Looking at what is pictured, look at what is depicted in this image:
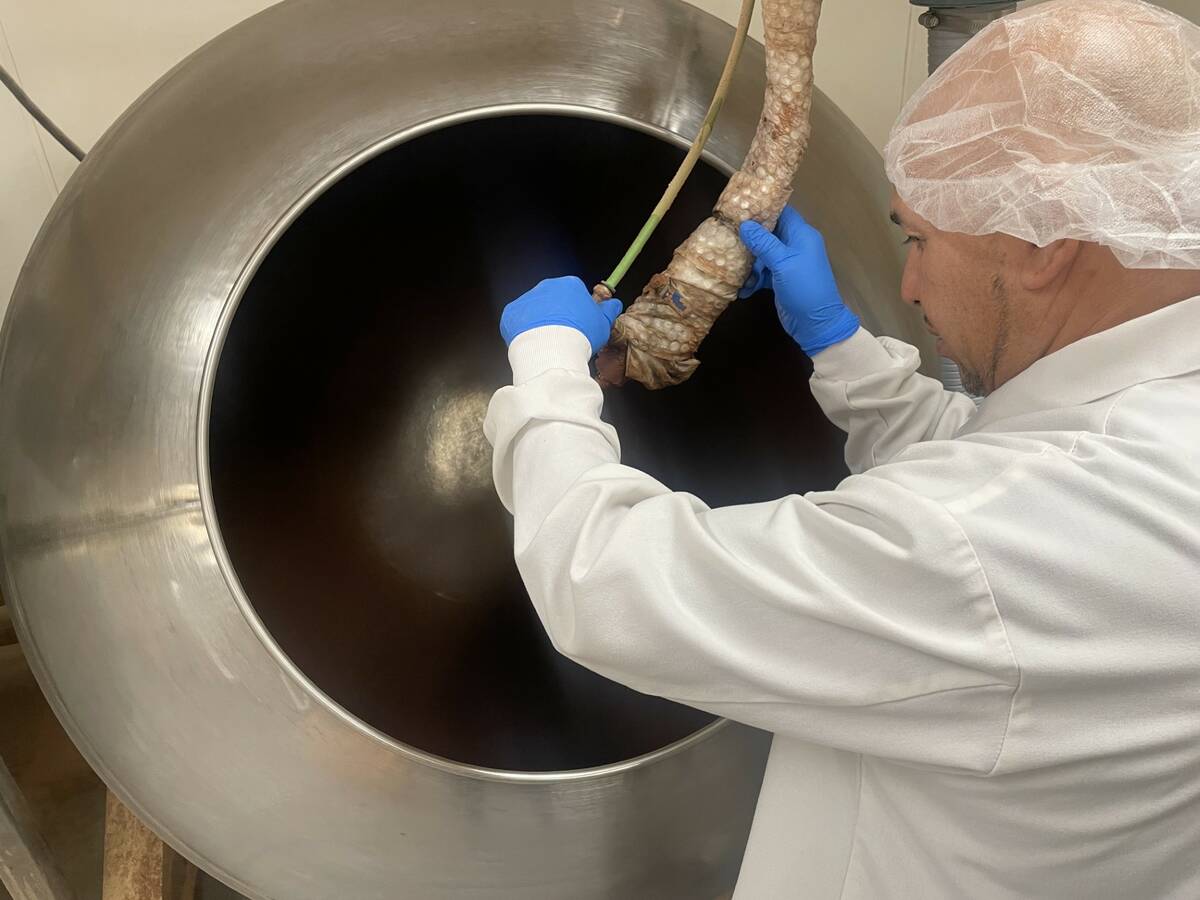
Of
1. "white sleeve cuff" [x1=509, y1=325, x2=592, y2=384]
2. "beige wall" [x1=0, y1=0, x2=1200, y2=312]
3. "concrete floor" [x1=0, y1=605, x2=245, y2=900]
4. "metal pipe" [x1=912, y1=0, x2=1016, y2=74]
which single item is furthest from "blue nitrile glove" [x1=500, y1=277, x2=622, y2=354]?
"concrete floor" [x1=0, y1=605, x2=245, y2=900]

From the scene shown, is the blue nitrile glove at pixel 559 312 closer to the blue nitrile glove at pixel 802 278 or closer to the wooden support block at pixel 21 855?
the blue nitrile glove at pixel 802 278

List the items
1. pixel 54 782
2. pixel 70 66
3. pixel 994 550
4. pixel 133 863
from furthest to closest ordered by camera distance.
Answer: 1. pixel 54 782
2. pixel 70 66
3. pixel 133 863
4. pixel 994 550

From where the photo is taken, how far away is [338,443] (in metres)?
0.91

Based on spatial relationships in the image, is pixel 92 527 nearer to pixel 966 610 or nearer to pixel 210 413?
pixel 210 413

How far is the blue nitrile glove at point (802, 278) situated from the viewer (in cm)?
71

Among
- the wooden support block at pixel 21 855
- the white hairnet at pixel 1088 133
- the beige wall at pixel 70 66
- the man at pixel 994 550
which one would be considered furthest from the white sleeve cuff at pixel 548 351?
the beige wall at pixel 70 66

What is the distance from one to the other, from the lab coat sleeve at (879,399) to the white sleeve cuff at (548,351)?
23cm

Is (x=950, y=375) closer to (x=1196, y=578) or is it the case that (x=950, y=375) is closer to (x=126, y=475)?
(x=1196, y=578)

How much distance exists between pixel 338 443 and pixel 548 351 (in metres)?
0.35

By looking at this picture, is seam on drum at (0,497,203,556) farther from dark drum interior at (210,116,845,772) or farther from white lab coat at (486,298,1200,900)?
white lab coat at (486,298,1200,900)

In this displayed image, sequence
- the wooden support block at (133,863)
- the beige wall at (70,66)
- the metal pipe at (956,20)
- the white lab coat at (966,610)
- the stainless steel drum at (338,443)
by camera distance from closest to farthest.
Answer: the white lab coat at (966,610) → the stainless steel drum at (338,443) → the wooden support block at (133,863) → the metal pipe at (956,20) → the beige wall at (70,66)

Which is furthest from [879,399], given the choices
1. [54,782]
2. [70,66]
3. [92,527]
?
[54,782]

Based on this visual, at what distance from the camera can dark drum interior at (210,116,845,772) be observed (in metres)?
0.76

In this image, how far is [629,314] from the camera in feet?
2.44
